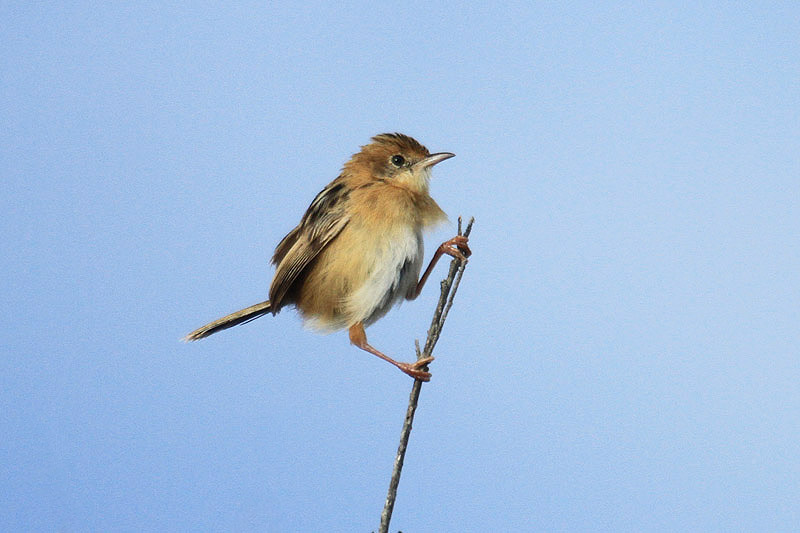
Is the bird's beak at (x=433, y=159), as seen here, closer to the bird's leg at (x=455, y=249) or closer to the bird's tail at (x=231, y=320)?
the bird's leg at (x=455, y=249)

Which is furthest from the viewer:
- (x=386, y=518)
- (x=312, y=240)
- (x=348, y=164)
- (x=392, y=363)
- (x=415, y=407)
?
(x=348, y=164)

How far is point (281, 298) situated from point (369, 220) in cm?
79

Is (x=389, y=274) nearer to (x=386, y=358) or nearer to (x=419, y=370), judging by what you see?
(x=386, y=358)

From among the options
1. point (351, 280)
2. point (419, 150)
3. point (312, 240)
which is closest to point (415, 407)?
point (351, 280)

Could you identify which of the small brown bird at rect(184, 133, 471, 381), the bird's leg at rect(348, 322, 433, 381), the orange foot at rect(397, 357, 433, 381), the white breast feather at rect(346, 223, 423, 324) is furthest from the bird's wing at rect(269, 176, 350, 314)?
the orange foot at rect(397, 357, 433, 381)

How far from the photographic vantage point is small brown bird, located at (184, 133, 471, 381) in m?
4.36

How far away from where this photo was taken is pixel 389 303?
4559mm

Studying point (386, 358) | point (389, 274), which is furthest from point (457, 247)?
point (386, 358)

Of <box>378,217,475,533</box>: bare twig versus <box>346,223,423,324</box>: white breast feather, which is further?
<box>346,223,423,324</box>: white breast feather

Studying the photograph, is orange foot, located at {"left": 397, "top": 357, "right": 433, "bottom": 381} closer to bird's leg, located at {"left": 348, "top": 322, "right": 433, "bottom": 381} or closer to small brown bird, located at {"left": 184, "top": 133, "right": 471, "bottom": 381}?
bird's leg, located at {"left": 348, "top": 322, "right": 433, "bottom": 381}

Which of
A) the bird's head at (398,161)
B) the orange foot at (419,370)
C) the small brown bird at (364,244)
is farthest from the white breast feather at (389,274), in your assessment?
the orange foot at (419,370)

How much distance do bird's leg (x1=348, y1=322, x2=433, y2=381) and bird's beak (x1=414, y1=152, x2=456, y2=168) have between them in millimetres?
1085

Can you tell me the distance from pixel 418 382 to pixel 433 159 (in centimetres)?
175

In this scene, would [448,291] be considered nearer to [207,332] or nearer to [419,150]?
[419,150]
